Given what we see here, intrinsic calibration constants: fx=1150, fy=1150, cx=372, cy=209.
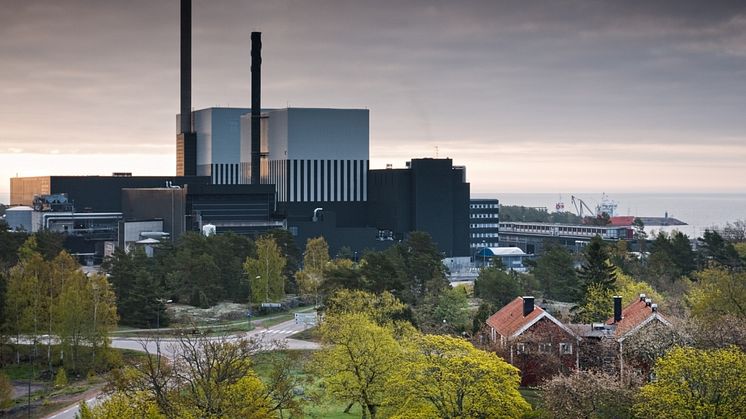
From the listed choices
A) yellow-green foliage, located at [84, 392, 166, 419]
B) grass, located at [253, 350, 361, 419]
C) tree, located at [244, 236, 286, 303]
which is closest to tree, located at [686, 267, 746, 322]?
grass, located at [253, 350, 361, 419]

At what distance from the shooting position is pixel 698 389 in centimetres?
4969

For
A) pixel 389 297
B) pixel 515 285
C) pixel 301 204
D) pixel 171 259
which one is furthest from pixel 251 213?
pixel 389 297

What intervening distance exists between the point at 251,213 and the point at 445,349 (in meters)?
116

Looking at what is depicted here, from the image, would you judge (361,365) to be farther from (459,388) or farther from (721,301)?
(721,301)

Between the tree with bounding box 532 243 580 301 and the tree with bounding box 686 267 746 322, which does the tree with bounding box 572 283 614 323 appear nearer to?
the tree with bounding box 686 267 746 322

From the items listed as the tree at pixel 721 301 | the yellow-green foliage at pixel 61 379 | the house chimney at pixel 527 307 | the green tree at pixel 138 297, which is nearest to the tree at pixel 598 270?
the tree at pixel 721 301

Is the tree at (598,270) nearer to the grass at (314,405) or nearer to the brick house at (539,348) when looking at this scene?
the brick house at (539,348)

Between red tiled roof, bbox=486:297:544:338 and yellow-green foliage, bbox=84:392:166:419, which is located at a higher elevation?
red tiled roof, bbox=486:297:544:338

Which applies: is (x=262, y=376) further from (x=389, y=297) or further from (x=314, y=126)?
(x=314, y=126)

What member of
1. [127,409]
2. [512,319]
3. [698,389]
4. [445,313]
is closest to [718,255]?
[445,313]

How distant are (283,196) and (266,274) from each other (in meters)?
73.7

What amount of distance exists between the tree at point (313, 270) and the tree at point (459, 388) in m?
51.6

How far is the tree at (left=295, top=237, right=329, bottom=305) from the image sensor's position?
117875mm

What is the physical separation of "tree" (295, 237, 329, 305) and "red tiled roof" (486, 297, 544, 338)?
102 feet
